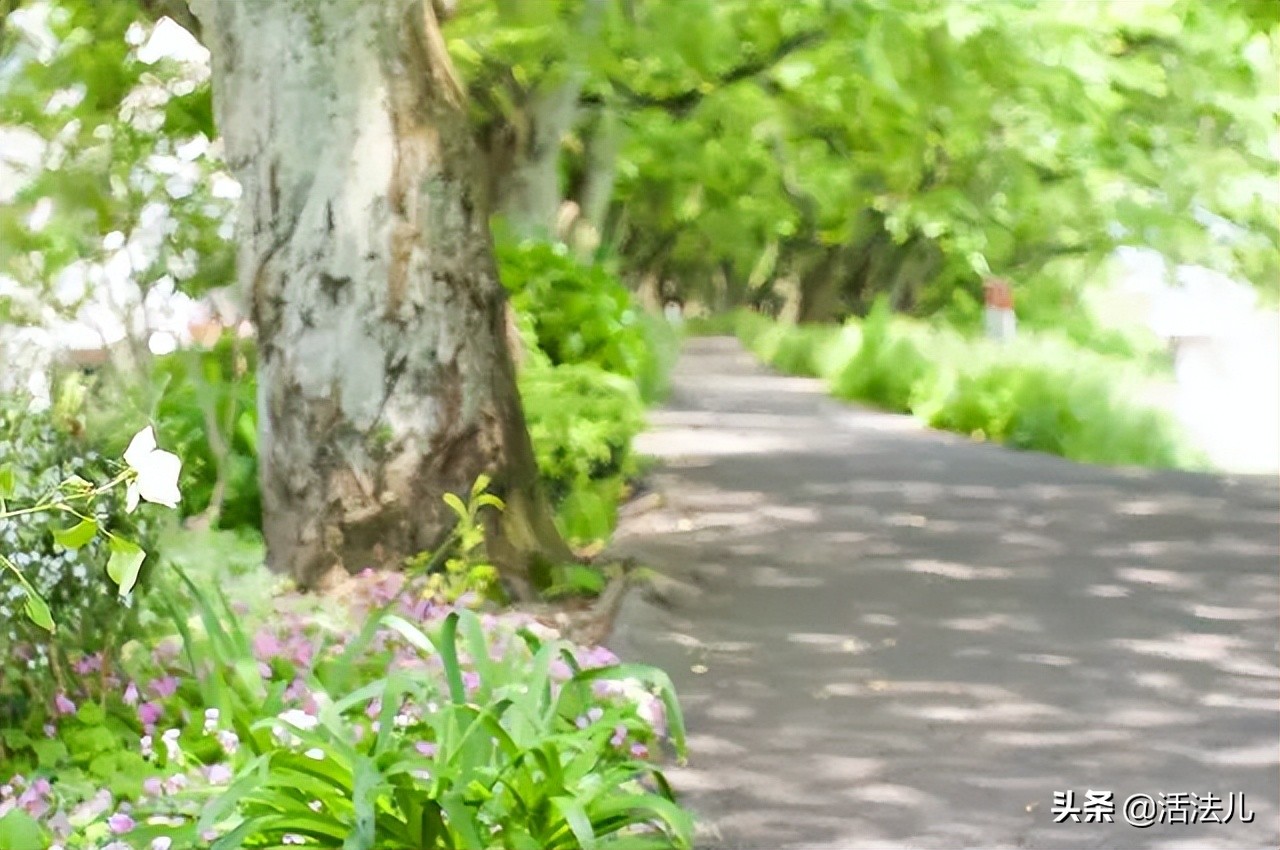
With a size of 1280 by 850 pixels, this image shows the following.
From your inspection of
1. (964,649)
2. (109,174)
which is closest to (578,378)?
(109,174)

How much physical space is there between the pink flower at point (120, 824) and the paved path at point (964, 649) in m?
1.54

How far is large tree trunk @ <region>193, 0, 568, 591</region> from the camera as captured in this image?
6.17 metres

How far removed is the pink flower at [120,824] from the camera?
11.3ft

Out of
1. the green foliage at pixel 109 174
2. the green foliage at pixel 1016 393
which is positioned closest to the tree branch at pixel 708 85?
the green foliage at pixel 1016 393

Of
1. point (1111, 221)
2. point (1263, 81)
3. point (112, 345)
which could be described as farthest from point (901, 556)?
point (1111, 221)

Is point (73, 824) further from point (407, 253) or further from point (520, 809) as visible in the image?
point (407, 253)

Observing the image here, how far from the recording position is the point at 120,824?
3.47m

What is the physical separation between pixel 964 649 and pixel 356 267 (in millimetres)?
2996

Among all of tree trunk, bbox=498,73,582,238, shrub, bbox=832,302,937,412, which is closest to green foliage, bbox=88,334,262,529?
tree trunk, bbox=498,73,582,238

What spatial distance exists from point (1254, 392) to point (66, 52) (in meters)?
14.1

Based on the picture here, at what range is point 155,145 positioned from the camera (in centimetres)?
717

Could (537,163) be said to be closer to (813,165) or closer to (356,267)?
(356,267)

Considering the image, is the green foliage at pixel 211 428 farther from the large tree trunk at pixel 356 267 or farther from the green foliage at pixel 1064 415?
the green foliage at pixel 1064 415

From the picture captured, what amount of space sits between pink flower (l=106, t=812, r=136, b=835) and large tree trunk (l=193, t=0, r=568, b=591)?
2.78m
